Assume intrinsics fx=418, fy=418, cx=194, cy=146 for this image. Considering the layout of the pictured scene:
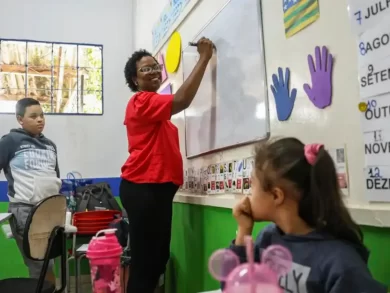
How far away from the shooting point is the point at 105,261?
2.29 meters

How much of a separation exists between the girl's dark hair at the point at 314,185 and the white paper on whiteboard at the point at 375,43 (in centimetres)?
30

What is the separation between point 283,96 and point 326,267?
0.70 meters

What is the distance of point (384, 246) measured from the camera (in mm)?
977

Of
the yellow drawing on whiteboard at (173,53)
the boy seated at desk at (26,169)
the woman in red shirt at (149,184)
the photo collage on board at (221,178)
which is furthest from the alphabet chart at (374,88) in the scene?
the boy seated at desk at (26,169)

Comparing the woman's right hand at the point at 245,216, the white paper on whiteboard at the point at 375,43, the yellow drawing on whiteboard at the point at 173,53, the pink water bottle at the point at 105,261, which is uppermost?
the yellow drawing on whiteboard at the point at 173,53

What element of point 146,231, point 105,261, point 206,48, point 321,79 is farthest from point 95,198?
point 321,79

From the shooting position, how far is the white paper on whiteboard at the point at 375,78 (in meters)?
0.95

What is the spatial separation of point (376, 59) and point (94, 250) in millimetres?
1804

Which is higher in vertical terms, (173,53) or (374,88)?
(173,53)

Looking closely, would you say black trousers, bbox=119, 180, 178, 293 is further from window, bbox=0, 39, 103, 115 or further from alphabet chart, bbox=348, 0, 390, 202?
window, bbox=0, 39, 103, 115

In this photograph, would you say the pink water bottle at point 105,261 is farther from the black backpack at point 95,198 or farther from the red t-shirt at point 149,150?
the black backpack at point 95,198

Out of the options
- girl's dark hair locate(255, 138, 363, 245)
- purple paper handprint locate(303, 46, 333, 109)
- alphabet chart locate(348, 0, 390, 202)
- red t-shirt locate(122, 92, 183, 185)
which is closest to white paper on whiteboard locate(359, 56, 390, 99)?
alphabet chart locate(348, 0, 390, 202)

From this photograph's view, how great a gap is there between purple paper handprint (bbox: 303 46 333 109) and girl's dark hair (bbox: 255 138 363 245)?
12.4 inches

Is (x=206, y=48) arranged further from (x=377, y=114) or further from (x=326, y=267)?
(x=326, y=267)
